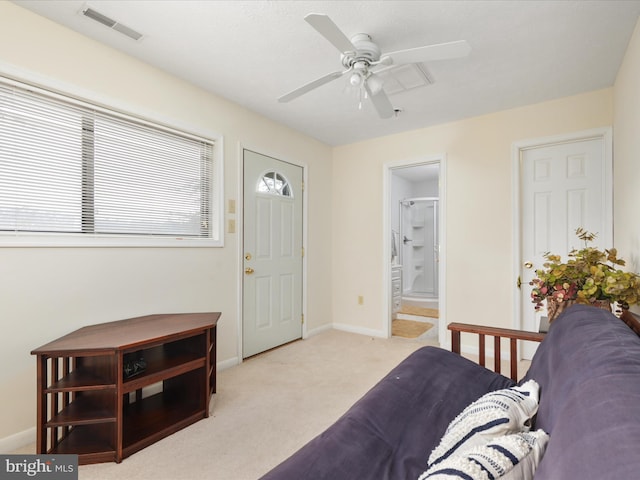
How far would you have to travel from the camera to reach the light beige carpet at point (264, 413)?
1.64 metres

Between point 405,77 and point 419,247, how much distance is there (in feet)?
16.2

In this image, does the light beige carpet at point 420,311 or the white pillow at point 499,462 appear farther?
the light beige carpet at point 420,311

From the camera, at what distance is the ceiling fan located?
1.58m

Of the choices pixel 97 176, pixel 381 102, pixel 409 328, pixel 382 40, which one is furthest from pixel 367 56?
pixel 409 328

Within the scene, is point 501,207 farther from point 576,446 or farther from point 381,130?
point 576,446

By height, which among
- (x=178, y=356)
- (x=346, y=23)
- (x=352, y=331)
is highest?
(x=346, y=23)

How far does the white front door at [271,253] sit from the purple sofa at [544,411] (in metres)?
2.11

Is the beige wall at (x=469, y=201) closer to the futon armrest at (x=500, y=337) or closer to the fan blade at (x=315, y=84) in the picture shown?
the futon armrest at (x=500, y=337)

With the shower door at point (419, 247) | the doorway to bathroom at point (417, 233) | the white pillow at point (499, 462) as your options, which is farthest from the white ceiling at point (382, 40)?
the shower door at point (419, 247)

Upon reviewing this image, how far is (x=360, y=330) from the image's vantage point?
411 cm

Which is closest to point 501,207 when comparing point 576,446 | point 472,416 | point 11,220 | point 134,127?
point 472,416

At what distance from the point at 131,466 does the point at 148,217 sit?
5.35ft

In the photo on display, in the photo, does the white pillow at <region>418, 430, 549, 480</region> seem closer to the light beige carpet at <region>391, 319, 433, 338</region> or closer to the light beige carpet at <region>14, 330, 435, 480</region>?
the light beige carpet at <region>14, 330, 435, 480</region>

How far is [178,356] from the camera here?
212 cm
